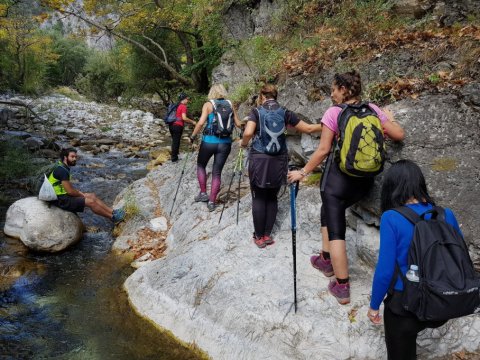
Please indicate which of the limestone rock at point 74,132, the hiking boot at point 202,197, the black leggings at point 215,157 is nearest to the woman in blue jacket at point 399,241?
the black leggings at point 215,157

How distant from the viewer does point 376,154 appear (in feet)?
11.7

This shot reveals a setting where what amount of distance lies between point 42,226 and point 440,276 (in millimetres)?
6856

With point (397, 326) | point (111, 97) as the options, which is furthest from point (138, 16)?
point (111, 97)

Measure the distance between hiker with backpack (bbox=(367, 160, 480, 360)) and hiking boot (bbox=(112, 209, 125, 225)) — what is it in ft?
21.0

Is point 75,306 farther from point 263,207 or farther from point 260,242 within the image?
point 263,207

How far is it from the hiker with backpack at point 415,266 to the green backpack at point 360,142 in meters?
0.73

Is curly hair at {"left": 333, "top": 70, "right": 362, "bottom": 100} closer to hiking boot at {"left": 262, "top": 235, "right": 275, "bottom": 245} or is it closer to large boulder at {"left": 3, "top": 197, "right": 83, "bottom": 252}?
hiking boot at {"left": 262, "top": 235, "right": 275, "bottom": 245}

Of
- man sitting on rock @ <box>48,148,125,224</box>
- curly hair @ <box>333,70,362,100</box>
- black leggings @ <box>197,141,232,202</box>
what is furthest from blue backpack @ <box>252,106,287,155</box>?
man sitting on rock @ <box>48,148,125,224</box>

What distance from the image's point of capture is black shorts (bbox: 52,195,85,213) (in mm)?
7562

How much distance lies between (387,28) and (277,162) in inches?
165

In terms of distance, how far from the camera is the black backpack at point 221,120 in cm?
645

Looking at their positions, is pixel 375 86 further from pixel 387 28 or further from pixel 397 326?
pixel 397 326

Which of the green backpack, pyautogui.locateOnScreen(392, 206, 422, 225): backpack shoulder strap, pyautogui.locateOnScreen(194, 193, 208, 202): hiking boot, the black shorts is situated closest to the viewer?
pyautogui.locateOnScreen(392, 206, 422, 225): backpack shoulder strap

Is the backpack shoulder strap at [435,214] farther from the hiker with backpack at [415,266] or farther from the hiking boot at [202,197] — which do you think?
the hiking boot at [202,197]
